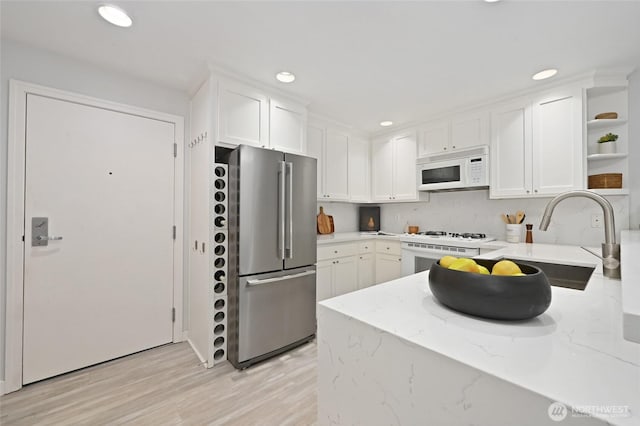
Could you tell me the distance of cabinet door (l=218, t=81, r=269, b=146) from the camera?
2.26 metres

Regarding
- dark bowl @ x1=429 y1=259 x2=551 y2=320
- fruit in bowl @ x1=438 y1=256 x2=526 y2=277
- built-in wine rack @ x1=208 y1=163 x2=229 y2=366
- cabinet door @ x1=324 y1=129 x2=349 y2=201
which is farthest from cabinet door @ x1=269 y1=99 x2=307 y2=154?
dark bowl @ x1=429 y1=259 x2=551 y2=320

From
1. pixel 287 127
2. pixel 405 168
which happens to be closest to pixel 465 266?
pixel 287 127

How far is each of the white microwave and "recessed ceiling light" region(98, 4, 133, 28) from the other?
3.13 meters

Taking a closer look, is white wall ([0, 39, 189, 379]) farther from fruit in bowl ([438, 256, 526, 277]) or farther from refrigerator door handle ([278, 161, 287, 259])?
Answer: fruit in bowl ([438, 256, 526, 277])

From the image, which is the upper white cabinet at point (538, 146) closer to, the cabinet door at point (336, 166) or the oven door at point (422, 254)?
the oven door at point (422, 254)

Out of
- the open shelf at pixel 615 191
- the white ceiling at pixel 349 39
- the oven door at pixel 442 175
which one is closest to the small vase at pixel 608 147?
the open shelf at pixel 615 191

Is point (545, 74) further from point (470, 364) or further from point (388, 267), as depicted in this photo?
point (470, 364)

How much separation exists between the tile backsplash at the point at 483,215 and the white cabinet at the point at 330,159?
39 cm

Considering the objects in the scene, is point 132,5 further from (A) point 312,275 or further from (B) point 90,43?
(A) point 312,275

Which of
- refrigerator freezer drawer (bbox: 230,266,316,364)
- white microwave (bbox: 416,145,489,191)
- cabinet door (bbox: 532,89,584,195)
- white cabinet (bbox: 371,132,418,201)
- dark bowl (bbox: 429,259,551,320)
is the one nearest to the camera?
dark bowl (bbox: 429,259,551,320)

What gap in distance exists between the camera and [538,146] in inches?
101

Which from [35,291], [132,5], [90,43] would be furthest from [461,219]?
[35,291]

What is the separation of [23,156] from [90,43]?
3.10 ft

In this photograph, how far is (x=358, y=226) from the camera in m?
4.37
